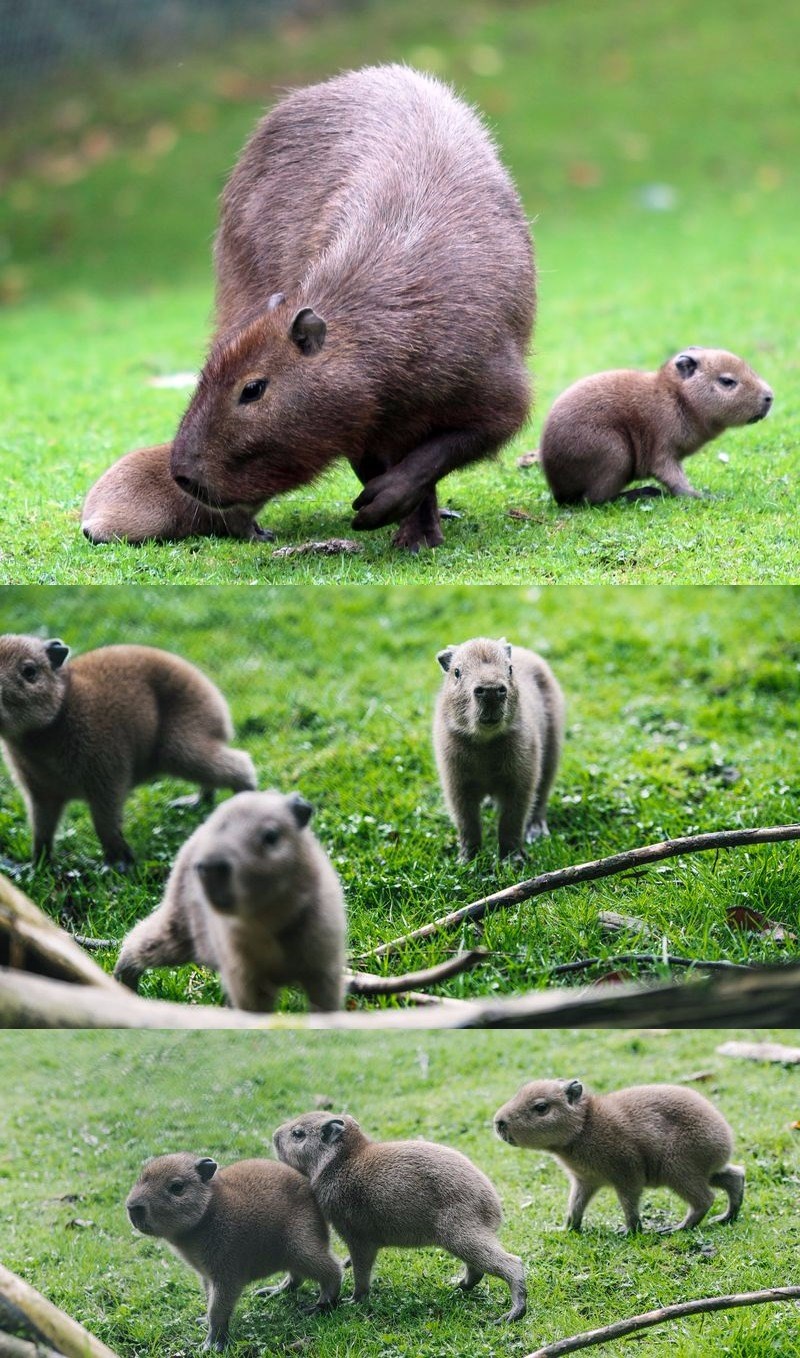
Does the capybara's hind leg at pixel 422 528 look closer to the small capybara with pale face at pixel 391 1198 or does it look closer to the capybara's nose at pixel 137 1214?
the small capybara with pale face at pixel 391 1198

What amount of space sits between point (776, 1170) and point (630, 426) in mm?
3136

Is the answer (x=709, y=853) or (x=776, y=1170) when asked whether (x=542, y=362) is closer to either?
(x=709, y=853)

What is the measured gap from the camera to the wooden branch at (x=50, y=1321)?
3223 millimetres

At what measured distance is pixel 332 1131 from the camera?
3.33 m

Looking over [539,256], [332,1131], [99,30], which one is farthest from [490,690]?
[99,30]

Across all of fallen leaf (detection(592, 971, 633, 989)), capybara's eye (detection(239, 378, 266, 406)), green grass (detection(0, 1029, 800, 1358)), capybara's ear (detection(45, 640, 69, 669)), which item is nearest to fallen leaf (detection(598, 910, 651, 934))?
fallen leaf (detection(592, 971, 633, 989))

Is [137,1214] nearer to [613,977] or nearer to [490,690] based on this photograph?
[613,977]

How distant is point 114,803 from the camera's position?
3947 mm

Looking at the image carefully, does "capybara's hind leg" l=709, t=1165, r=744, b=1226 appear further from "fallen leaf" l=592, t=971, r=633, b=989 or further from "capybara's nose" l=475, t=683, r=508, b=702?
"capybara's nose" l=475, t=683, r=508, b=702

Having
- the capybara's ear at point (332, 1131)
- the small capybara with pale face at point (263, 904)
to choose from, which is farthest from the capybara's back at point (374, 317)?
the capybara's ear at point (332, 1131)

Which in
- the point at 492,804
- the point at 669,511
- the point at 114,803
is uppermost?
the point at 669,511

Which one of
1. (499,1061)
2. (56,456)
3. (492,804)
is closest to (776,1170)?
(499,1061)

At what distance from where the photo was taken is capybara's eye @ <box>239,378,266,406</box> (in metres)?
4.46

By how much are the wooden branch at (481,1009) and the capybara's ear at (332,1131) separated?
15.9 inches
